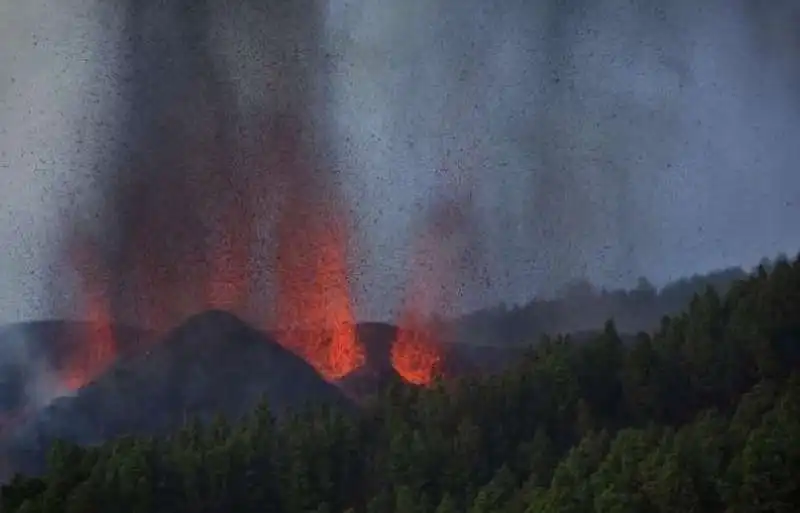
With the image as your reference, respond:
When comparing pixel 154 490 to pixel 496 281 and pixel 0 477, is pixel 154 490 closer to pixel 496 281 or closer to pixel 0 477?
pixel 0 477

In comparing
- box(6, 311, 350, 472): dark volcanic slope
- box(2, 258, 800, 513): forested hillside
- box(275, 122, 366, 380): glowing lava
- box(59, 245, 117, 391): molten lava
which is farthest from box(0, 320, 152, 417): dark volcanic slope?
box(2, 258, 800, 513): forested hillside

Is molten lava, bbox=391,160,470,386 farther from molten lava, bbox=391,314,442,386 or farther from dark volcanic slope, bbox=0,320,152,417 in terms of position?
dark volcanic slope, bbox=0,320,152,417

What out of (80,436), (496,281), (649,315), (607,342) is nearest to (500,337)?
(496,281)

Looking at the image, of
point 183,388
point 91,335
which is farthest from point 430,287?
point 91,335

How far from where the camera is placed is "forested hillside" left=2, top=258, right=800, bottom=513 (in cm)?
382

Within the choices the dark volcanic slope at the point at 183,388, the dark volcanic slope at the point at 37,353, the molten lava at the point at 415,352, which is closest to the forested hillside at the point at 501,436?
the dark volcanic slope at the point at 183,388

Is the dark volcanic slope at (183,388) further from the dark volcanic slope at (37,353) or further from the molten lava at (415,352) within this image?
the molten lava at (415,352)

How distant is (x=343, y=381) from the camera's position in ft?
20.4

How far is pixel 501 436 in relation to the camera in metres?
4.45

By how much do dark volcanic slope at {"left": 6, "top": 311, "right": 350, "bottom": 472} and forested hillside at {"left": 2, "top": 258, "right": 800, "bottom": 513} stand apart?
1.02 meters

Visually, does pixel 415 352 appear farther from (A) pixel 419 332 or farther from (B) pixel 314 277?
(B) pixel 314 277

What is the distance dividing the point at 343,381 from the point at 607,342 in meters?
1.86

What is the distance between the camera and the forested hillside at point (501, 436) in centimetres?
382

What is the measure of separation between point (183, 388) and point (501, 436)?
2.29 meters
